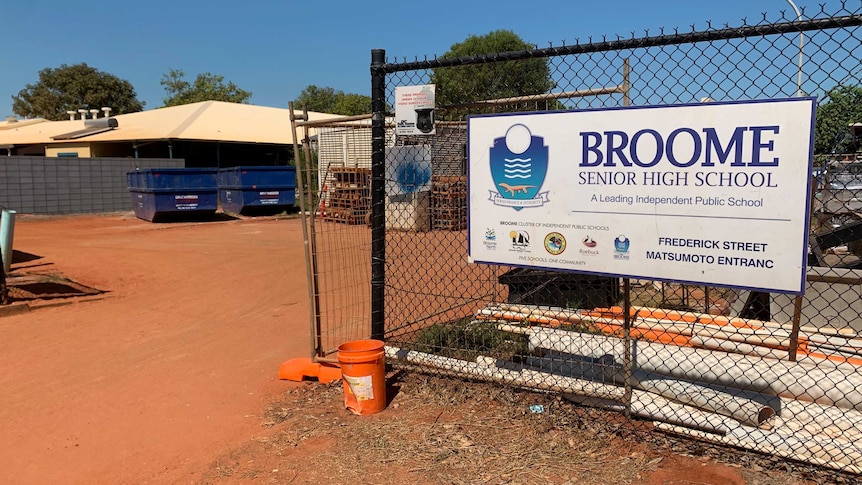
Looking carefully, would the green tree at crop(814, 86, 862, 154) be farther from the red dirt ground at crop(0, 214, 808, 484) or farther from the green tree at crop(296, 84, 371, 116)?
the green tree at crop(296, 84, 371, 116)

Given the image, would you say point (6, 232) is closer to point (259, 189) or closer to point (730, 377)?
point (730, 377)

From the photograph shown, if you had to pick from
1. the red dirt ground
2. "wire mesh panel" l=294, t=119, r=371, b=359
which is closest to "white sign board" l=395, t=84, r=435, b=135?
"wire mesh panel" l=294, t=119, r=371, b=359

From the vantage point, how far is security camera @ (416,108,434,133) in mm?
4551

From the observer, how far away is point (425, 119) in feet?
15.0

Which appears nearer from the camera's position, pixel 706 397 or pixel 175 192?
pixel 706 397

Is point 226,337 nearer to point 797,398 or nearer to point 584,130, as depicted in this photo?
point 584,130

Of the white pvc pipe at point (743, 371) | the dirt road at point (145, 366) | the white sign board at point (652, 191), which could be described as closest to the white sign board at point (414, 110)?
the white sign board at point (652, 191)

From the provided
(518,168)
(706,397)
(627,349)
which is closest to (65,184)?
(518,168)

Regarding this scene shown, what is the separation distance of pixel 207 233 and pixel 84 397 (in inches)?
530

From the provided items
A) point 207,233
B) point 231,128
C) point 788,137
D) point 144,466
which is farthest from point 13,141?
point 788,137

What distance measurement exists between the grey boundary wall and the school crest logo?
23.5 meters

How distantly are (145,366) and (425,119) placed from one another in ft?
11.6

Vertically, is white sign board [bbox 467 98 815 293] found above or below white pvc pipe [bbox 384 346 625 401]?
above

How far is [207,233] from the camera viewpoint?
18.0 meters
